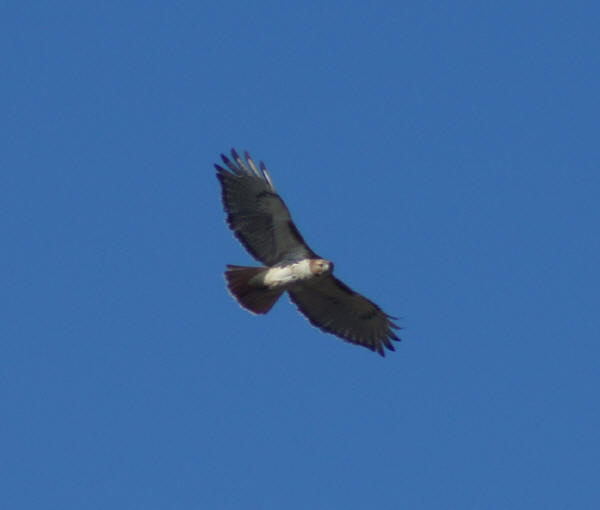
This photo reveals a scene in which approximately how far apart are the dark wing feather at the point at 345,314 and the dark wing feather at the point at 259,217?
81 cm

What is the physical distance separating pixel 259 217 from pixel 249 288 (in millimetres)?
1111

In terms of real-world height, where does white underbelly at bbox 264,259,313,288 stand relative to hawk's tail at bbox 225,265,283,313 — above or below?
above

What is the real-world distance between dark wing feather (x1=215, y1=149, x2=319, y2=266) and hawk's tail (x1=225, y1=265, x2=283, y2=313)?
0.44 meters

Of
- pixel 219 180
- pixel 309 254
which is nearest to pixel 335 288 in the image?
pixel 309 254

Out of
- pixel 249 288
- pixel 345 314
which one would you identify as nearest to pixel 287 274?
pixel 249 288

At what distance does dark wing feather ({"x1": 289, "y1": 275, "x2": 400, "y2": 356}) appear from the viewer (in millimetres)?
21547

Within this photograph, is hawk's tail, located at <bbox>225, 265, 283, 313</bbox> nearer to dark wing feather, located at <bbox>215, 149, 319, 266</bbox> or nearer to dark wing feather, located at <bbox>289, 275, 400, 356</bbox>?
dark wing feather, located at <bbox>215, 149, 319, 266</bbox>

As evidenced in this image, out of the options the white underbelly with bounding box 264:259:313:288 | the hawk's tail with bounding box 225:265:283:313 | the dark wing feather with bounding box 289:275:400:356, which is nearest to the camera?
the hawk's tail with bounding box 225:265:283:313

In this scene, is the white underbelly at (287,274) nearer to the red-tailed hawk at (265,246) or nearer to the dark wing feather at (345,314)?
the red-tailed hawk at (265,246)

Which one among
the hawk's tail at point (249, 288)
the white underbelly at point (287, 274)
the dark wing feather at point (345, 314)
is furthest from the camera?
the dark wing feather at point (345, 314)

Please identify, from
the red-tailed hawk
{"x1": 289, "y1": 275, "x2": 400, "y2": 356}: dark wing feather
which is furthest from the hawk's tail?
{"x1": 289, "y1": 275, "x2": 400, "y2": 356}: dark wing feather

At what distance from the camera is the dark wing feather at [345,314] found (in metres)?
21.5

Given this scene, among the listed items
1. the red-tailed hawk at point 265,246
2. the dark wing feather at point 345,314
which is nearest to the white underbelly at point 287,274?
the red-tailed hawk at point 265,246

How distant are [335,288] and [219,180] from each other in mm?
2426
